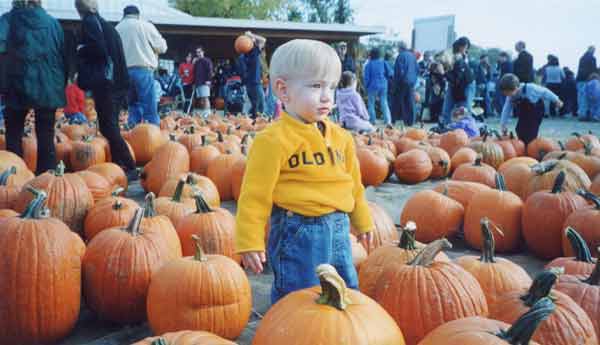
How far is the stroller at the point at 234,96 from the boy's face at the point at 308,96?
49.8 feet

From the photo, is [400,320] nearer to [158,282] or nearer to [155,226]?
[158,282]

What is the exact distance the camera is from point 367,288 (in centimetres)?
257

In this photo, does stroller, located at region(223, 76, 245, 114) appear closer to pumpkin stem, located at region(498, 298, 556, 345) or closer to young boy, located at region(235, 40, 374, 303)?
young boy, located at region(235, 40, 374, 303)

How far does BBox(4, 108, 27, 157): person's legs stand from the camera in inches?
204

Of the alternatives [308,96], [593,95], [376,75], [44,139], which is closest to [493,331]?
[308,96]

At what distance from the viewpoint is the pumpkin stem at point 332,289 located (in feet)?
5.33

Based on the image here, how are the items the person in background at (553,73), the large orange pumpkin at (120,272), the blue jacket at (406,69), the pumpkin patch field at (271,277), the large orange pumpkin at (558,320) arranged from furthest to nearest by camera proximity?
the person in background at (553,73) → the blue jacket at (406,69) → the large orange pumpkin at (120,272) → the large orange pumpkin at (558,320) → the pumpkin patch field at (271,277)

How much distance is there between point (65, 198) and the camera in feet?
11.6

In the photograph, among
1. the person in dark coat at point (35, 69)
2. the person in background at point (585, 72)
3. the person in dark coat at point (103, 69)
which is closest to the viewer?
the person in dark coat at point (35, 69)

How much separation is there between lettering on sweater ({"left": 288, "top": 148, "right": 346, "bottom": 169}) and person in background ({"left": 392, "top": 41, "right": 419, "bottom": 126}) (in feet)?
38.8

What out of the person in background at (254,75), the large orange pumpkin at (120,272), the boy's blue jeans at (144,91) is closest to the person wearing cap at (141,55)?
the boy's blue jeans at (144,91)

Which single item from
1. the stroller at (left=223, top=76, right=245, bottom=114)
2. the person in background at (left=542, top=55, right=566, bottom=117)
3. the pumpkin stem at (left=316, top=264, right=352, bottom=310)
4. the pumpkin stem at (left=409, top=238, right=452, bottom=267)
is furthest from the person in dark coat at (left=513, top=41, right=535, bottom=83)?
the pumpkin stem at (left=316, top=264, right=352, bottom=310)

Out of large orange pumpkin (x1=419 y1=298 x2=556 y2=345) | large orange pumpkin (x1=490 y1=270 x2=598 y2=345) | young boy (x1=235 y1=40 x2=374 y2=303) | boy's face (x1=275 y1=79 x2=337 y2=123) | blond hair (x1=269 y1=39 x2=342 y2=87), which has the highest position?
blond hair (x1=269 y1=39 x2=342 y2=87)

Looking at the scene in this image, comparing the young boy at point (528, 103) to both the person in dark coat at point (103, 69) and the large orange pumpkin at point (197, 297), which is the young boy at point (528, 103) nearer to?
the person in dark coat at point (103, 69)
